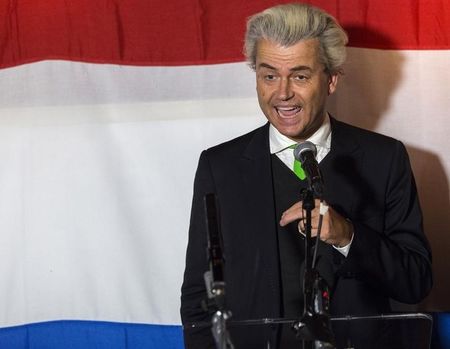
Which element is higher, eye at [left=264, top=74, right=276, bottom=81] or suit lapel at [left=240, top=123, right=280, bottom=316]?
eye at [left=264, top=74, right=276, bottom=81]

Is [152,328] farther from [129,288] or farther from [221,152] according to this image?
[221,152]

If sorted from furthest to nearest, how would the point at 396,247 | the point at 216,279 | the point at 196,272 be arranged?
the point at 196,272 → the point at 396,247 → the point at 216,279

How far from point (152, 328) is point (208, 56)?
791 millimetres

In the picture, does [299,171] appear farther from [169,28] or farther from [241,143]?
[169,28]

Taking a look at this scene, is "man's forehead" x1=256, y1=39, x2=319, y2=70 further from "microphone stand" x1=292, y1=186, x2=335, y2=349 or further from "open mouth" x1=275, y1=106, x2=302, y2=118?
"microphone stand" x1=292, y1=186, x2=335, y2=349

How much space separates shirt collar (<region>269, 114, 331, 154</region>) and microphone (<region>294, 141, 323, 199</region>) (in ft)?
1.87

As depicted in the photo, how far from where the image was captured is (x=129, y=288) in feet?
7.86

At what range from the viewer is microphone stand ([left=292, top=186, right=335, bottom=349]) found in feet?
4.00

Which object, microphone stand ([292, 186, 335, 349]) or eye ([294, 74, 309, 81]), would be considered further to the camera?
eye ([294, 74, 309, 81])

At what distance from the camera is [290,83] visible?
6.15ft

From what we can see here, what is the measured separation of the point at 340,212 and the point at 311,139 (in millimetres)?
185

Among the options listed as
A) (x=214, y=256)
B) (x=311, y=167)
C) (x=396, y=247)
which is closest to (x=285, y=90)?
(x=396, y=247)

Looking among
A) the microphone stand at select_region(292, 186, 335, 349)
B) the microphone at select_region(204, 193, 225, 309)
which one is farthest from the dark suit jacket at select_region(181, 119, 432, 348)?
the microphone at select_region(204, 193, 225, 309)

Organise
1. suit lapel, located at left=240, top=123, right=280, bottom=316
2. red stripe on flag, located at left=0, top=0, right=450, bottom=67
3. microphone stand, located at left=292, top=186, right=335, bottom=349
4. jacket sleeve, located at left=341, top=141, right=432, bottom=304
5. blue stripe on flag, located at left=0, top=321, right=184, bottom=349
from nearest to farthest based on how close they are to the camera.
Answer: microphone stand, located at left=292, top=186, right=335, bottom=349
jacket sleeve, located at left=341, top=141, right=432, bottom=304
suit lapel, located at left=240, top=123, right=280, bottom=316
red stripe on flag, located at left=0, top=0, right=450, bottom=67
blue stripe on flag, located at left=0, top=321, right=184, bottom=349
